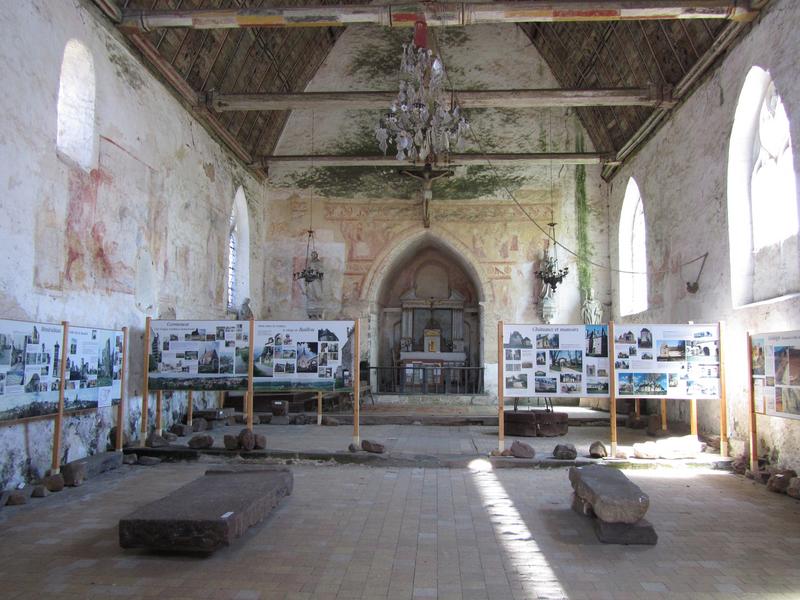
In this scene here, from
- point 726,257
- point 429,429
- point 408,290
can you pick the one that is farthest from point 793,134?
point 408,290

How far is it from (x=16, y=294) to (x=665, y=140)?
1088 centimetres

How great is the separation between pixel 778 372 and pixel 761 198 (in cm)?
323

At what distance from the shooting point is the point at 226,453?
8.12 metres

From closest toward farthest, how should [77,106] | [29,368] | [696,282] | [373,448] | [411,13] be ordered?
[29,368]
[373,448]
[77,106]
[411,13]
[696,282]

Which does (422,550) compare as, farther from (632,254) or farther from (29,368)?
(632,254)

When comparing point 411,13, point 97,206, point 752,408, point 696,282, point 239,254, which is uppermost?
point 411,13

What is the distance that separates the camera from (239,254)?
50.0 ft

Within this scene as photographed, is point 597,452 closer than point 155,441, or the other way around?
point 597,452

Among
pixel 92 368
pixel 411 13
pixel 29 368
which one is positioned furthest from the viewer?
pixel 411 13

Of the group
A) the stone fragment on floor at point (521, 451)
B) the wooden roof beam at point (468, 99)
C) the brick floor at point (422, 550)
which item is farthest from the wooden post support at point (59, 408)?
the wooden roof beam at point (468, 99)

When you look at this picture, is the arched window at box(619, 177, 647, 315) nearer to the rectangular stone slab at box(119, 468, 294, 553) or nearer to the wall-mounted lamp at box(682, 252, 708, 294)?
the wall-mounted lamp at box(682, 252, 708, 294)

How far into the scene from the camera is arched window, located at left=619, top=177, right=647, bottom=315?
45.6 feet

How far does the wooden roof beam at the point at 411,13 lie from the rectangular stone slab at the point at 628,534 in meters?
6.94

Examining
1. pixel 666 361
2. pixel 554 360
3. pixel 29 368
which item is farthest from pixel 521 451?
pixel 29 368
